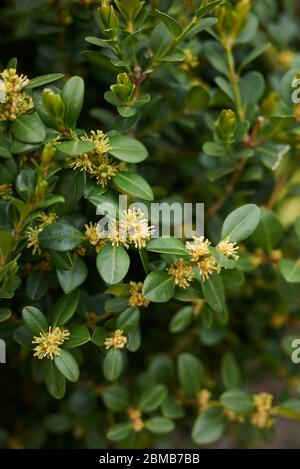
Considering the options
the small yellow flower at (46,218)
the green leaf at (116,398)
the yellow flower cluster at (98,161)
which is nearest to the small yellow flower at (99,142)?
the yellow flower cluster at (98,161)

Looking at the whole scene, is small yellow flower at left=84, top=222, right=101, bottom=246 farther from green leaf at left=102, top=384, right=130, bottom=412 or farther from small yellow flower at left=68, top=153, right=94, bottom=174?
green leaf at left=102, top=384, right=130, bottom=412

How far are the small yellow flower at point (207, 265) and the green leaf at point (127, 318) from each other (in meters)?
0.13

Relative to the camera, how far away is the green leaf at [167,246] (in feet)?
2.44

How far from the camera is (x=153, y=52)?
2.94ft

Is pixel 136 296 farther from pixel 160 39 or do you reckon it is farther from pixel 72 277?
pixel 160 39

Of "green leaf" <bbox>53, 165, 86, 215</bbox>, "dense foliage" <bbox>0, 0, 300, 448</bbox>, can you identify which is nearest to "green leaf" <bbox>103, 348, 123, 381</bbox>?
"dense foliage" <bbox>0, 0, 300, 448</bbox>

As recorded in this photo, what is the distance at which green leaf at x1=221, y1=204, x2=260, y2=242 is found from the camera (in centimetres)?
82

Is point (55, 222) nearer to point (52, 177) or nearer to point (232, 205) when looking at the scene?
point (52, 177)

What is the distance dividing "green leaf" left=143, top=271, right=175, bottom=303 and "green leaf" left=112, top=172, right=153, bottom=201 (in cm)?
11

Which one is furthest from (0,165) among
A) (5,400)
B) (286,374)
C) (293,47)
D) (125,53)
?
(293,47)

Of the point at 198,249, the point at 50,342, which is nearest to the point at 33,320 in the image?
the point at 50,342

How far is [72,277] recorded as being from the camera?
81cm

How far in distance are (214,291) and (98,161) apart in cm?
23

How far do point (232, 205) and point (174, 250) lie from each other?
1.35 ft
